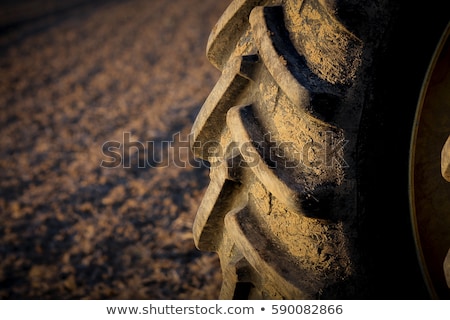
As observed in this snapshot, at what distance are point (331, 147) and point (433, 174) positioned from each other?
0.22 meters

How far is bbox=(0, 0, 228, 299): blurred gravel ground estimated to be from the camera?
1.88 meters

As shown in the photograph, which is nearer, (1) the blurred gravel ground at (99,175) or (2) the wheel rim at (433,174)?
(2) the wheel rim at (433,174)

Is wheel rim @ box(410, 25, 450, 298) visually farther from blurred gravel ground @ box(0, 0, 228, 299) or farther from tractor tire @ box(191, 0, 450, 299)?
blurred gravel ground @ box(0, 0, 228, 299)

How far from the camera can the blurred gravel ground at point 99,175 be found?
→ 1.88 metres

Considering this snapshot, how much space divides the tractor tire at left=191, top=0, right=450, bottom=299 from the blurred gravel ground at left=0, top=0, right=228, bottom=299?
2.84 ft

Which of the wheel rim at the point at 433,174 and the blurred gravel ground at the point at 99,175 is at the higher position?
the wheel rim at the point at 433,174

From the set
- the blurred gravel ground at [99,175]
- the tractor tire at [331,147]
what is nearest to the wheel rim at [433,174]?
the tractor tire at [331,147]

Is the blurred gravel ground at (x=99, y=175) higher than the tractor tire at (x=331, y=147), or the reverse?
the tractor tire at (x=331, y=147)

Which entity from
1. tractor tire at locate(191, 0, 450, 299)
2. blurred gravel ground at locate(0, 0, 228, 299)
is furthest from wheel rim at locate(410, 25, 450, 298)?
blurred gravel ground at locate(0, 0, 228, 299)

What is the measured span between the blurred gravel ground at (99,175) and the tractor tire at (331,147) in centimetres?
87

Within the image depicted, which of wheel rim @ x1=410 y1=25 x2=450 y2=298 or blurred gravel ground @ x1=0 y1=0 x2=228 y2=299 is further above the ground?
wheel rim @ x1=410 y1=25 x2=450 y2=298

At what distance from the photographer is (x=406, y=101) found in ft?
2.91

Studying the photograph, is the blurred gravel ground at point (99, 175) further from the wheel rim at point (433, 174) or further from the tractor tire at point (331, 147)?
the wheel rim at point (433, 174)
